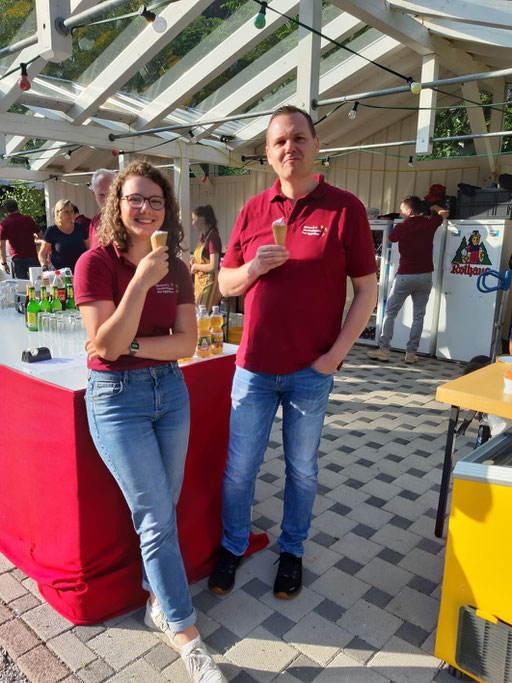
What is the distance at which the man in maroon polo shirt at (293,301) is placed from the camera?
6.25 feet

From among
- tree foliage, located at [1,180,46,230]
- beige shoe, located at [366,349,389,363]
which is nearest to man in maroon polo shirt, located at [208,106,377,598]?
beige shoe, located at [366,349,389,363]

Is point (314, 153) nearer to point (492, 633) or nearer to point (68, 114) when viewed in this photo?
point (492, 633)

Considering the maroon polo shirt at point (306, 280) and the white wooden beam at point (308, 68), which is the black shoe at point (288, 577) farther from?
the white wooden beam at point (308, 68)

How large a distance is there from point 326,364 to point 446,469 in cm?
104

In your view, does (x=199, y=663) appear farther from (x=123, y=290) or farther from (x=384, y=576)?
(x=123, y=290)

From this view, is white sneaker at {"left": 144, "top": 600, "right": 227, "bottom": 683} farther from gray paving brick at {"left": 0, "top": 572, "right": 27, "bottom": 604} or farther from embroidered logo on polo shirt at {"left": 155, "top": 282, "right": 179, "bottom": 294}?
embroidered logo on polo shirt at {"left": 155, "top": 282, "right": 179, "bottom": 294}

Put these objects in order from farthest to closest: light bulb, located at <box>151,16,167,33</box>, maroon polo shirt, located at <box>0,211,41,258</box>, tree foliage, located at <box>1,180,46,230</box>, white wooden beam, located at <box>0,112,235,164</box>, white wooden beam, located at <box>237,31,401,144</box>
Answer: tree foliage, located at <box>1,180,46,230</box> < maroon polo shirt, located at <box>0,211,41,258</box> < white wooden beam, located at <box>237,31,401,144</box> < white wooden beam, located at <box>0,112,235,164</box> < light bulb, located at <box>151,16,167,33</box>

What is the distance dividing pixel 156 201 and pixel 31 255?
6454 millimetres

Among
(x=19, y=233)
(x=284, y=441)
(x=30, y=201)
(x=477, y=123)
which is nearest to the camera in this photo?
(x=284, y=441)

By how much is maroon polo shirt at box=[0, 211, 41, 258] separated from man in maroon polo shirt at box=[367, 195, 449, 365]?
509 cm

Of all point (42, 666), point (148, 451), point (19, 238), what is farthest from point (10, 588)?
point (19, 238)

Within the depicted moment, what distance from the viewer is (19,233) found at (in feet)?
23.8

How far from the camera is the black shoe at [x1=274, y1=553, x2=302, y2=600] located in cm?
213

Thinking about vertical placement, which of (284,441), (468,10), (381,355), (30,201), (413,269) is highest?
(468,10)
